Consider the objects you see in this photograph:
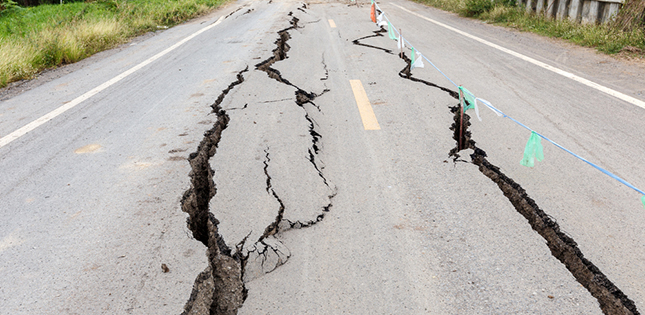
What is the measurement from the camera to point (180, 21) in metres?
12.1

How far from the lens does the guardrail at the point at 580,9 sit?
7.59 m

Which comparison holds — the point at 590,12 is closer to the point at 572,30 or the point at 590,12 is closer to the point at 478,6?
the point at 572,30

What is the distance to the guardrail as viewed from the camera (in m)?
7.59

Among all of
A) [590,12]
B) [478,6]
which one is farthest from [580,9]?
[478,6]

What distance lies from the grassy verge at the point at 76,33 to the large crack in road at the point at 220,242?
4.75 metres

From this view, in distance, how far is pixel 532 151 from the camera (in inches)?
115

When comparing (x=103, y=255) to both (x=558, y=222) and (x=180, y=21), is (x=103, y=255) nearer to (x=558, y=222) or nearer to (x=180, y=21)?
(x=558, y=222)

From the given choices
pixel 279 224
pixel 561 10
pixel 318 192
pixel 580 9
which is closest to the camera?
pixel 279 224

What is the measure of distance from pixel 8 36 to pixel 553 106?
9.52m

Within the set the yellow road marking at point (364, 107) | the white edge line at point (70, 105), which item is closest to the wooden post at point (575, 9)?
the yellow road marking at point (364, 107)

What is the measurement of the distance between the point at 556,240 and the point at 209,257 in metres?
1.86

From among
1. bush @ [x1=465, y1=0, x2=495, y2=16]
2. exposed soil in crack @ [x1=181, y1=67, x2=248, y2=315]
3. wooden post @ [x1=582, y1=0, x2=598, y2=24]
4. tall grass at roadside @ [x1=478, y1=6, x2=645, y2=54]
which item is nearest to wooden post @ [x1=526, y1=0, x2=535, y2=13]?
tall grass at roadside @ [x1=478, y1=6, x2=645, y2=54]

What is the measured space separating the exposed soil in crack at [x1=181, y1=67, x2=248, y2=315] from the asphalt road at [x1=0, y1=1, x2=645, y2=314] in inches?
0.7

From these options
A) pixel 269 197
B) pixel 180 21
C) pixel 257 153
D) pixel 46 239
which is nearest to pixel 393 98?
pixel 257 153
